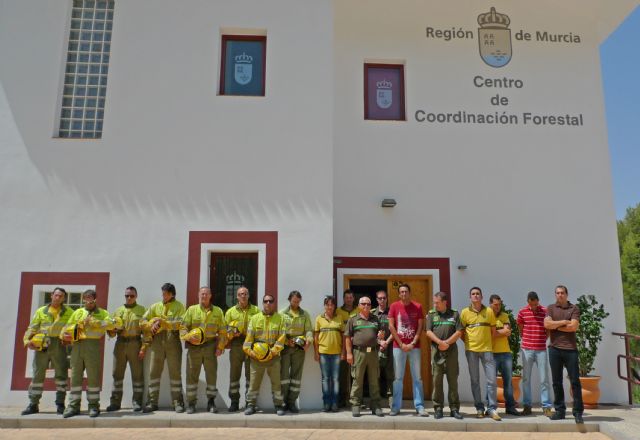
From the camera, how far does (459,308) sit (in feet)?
31.6

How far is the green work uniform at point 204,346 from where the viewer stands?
7941mm

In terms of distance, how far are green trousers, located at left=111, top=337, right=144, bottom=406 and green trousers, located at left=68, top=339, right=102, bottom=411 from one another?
305 millimetres

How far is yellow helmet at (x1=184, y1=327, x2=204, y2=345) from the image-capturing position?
7797 mm

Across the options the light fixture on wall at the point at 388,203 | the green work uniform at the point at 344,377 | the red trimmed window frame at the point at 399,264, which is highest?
the light fixture on wall at the point at 388,203

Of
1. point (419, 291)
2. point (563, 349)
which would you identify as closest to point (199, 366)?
point (419, 291)

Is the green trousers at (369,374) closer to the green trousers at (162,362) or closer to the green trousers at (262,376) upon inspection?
the green trousers at (262,376)

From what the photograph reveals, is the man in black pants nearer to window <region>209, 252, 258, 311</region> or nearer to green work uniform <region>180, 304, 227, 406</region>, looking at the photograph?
window <region>209, 252, 258, 311</region>

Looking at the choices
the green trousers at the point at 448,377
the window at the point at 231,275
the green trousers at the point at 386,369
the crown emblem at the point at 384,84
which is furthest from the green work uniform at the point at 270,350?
the crown emblem at the point at 384,84

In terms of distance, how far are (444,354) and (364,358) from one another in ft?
3.75

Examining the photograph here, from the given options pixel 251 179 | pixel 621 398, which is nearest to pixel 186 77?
pixel 251 179

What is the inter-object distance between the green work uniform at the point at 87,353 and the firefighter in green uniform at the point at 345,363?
3420mm

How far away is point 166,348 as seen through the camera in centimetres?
802

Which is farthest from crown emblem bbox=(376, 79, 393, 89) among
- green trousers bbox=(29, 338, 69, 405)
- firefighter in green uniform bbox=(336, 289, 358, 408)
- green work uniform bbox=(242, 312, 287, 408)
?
green trousers bbox=(29, 338, 69, 405)

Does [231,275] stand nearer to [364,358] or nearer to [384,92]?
[364,358]
